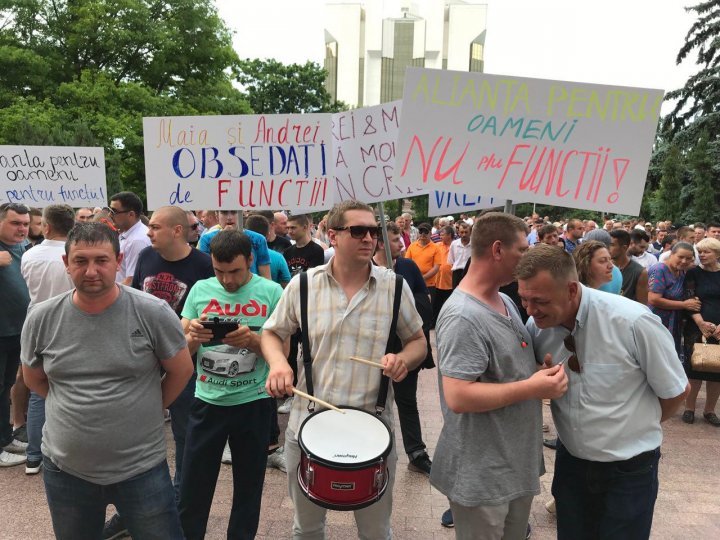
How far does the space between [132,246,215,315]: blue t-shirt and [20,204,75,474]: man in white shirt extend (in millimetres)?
914

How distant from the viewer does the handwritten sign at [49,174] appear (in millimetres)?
7391

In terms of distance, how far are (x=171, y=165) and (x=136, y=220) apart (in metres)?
0.66

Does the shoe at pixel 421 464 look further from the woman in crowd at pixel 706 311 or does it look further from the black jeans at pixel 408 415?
the woman in crowd at pixel 706 311

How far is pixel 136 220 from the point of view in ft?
17.1

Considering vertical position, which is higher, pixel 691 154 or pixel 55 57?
pixel 55 57

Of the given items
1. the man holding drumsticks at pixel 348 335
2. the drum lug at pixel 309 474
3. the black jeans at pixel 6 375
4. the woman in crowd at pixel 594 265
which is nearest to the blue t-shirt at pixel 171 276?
the man holding drumsticks at pixel 348 335

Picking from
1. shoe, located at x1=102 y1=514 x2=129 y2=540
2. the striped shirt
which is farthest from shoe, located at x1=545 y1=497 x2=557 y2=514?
shoe, located at x1=102 y1=514 x2=129 y2=540

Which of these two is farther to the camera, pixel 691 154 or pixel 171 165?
pixel 691 154

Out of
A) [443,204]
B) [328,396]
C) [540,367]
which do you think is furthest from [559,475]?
[443,204]

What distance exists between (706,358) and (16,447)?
6064 mm

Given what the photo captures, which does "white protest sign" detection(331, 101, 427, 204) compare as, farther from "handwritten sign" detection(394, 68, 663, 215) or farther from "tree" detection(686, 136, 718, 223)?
"tree" detection(686, 136, 718, 223)

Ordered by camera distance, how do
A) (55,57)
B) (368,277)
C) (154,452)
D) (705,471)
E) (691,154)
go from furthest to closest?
(691,154) < (55,57) < (705,471) < (368,277) < (154,452)

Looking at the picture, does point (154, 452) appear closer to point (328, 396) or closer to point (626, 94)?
point (328, 396)

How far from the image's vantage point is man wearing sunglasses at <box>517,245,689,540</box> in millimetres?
2254
